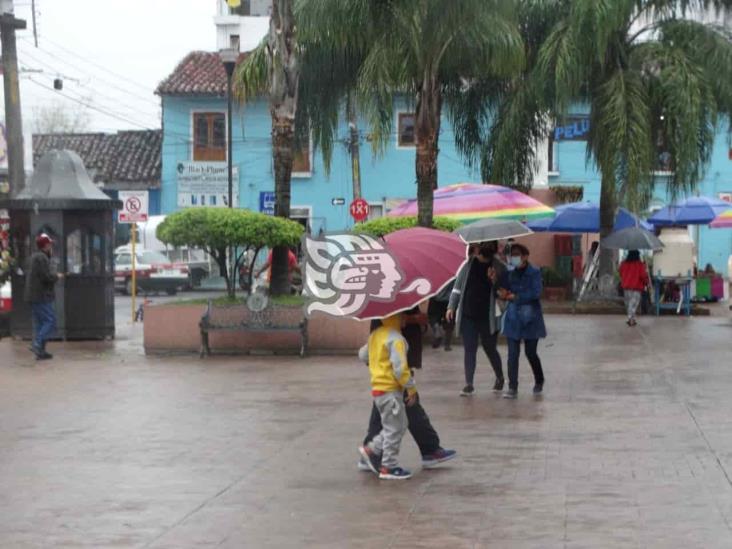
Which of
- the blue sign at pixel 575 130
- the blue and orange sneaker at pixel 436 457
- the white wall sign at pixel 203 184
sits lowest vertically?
the blue and orange sneaker at pixel 436 457

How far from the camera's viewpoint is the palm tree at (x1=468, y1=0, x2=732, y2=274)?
26922mm

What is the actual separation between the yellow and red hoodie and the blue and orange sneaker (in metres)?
0.65

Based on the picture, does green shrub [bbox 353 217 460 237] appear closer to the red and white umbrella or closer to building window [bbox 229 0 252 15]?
the red and white umbrella

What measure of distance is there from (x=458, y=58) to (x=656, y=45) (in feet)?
24.8

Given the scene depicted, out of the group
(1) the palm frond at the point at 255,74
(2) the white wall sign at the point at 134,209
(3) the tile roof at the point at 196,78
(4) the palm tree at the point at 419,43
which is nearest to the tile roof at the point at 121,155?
(3) the tile roof at the point at 196,78

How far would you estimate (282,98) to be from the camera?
20828mm

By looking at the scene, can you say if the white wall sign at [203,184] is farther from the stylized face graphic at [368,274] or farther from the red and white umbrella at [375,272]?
the stylized face graphic at [368,274]

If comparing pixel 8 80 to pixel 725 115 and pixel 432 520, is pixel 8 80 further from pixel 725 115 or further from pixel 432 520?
pixel 432 520

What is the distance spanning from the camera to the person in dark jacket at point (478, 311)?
14945 mm

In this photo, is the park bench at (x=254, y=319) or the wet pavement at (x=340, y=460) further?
the park bench at (x=254, y=319)

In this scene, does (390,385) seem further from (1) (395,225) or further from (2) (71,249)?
(2) (71,249)

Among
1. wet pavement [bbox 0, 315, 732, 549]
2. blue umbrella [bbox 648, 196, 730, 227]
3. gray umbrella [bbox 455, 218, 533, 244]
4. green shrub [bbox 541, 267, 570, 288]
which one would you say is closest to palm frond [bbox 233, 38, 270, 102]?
wet pavement [bbox 0, 315, 732, 549]

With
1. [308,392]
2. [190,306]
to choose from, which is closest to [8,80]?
[190,306]

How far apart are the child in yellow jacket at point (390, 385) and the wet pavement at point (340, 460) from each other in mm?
252
